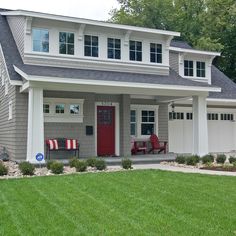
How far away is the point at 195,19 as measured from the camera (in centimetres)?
3553

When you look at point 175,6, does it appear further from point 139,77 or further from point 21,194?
point 21,194

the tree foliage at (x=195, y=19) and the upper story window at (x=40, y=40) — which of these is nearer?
the upper story window at (x=40, y=40)

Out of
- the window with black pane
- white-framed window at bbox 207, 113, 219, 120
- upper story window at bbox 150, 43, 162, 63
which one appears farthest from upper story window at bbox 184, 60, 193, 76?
the window with black pane

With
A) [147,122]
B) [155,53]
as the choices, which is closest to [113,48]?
[155,53]

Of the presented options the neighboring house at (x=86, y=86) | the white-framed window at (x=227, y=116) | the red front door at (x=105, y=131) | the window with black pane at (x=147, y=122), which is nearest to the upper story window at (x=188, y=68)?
the neighboring house at (x=86, y=86)

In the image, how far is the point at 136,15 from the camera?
3641 centimetres

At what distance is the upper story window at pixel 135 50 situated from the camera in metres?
17.6

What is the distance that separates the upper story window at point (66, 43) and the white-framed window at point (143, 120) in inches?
153

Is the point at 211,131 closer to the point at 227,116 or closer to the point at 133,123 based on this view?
the point at 227,116

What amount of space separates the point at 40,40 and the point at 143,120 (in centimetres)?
585

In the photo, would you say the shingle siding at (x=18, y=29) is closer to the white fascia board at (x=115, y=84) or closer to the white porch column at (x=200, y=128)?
the white fascia board at (x=115, y=84)

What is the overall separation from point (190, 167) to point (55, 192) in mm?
6381

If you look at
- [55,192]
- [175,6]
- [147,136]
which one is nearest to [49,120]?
[147,136]

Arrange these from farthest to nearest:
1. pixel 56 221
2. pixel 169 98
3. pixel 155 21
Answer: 1. pixel 155 21
2. pixel 169 98
3. pixel 56 221
